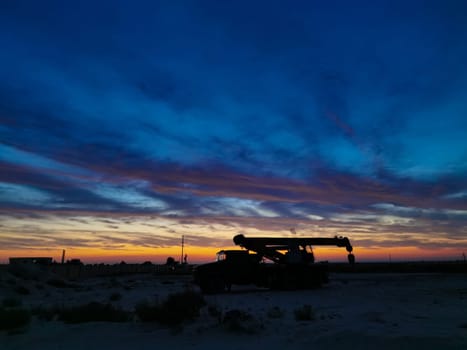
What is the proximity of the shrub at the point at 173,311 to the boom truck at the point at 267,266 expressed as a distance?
37.7ft

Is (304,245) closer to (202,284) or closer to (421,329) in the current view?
(202,284)

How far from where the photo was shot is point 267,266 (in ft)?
80.3

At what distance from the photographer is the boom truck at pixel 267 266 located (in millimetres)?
23156

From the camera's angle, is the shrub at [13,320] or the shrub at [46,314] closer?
the shrub at [13,320]

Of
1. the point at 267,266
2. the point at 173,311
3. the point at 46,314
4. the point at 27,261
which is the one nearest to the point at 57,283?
the point at 27,261

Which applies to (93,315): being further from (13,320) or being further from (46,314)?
(13,320)

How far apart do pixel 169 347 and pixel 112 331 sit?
8.48 ft

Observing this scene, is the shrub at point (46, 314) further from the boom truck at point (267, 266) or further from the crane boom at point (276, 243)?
the crane boom at point (276, 243)

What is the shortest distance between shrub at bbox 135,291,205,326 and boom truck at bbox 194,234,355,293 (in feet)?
37.7

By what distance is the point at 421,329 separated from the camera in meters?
9.15

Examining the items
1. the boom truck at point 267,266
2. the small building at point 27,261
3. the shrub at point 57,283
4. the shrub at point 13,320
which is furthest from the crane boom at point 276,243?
the small building at point 27,261

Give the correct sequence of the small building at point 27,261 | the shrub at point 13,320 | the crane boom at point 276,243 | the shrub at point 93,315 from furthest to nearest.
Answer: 1. the small building at point 27,261
2. the crane boom at point 276,243
3. the shrub at point 93,315
4. the shrub at point 13,320

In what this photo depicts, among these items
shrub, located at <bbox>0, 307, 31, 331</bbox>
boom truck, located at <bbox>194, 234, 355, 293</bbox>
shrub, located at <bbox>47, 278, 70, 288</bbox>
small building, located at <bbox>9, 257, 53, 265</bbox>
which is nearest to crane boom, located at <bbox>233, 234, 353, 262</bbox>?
boom truck, located at <bbox>194, 234, 355, 293</bbox>

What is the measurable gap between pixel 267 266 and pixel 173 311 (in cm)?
1400
